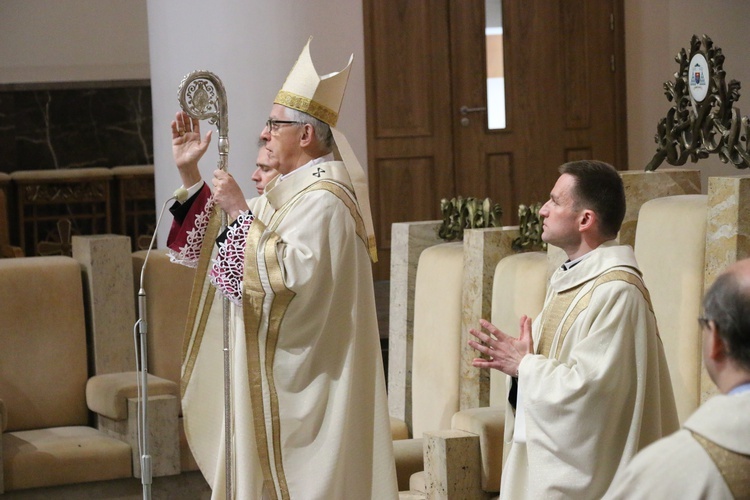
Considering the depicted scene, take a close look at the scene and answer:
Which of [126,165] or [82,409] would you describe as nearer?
[82,409]

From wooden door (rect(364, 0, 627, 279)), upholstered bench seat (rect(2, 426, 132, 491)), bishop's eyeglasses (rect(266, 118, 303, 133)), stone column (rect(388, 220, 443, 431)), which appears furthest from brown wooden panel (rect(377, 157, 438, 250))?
bishop's eyeglasses (rect(266, 118, 303, 133))

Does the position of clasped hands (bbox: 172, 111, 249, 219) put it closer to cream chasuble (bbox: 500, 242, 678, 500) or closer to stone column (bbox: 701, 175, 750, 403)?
cream chasuble (bbox: 500, 242, 678, 500)

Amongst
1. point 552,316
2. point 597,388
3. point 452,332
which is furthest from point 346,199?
point 452,332

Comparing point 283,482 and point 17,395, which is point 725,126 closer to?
point 283,482

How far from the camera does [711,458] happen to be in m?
1.47

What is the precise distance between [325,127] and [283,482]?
98cm

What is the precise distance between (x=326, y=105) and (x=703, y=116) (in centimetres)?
104

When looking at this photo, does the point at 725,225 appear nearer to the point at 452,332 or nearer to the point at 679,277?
the point at 679,277

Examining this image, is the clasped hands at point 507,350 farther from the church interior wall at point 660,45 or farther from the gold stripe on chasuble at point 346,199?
the church interior wall at point 660,45

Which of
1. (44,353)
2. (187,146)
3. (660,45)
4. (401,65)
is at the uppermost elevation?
(660,45)

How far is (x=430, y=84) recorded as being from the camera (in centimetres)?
784

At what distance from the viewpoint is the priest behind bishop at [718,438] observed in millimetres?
1466

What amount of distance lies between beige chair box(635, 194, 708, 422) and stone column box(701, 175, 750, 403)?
Result: 2.6 inches

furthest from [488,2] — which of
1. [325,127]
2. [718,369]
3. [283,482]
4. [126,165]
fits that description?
[718,369]
